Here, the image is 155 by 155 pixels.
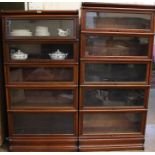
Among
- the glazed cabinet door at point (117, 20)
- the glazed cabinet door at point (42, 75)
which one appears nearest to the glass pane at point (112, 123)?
the glazed cabinet door at point (42, 75)

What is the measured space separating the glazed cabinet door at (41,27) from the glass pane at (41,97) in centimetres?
52

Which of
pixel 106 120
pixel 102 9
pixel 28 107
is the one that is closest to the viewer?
pixel 102 9

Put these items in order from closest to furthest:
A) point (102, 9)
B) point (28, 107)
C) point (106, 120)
Answer: point (102, 9) < point (28, 107) < point (106, 120)

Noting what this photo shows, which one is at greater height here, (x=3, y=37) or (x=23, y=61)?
(x=3, y=37)

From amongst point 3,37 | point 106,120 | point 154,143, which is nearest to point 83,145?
point 106,120

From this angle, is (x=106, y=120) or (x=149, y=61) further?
(x=106, y=120)

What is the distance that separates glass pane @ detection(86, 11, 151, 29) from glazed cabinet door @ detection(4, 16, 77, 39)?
17cm

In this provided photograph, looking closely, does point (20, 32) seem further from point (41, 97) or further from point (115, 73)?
point (115, 73)

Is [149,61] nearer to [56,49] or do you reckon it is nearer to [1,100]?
[56,49]

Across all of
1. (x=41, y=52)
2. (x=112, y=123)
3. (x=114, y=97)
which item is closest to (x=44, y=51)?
(x=41, y=52)

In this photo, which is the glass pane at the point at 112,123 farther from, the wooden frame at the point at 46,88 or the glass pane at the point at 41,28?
the glass pane at the point at 41,28

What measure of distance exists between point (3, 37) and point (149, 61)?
1.33 m

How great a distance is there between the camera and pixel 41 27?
2.12m

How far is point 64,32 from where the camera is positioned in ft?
6.93
